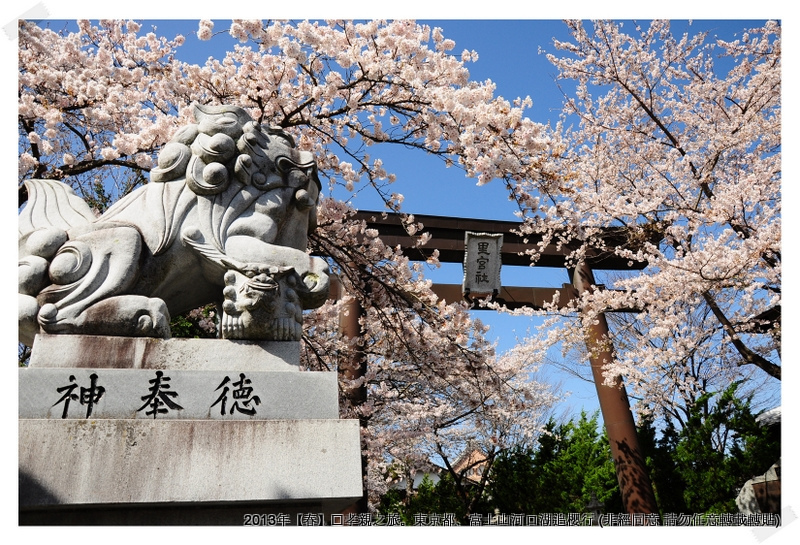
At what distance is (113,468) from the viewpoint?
249 cm

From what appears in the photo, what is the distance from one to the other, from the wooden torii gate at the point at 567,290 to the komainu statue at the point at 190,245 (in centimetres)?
Result: 593

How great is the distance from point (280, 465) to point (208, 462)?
0.33 m

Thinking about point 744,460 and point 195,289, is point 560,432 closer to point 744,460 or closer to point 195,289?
point 744,460

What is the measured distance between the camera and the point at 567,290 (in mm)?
10500

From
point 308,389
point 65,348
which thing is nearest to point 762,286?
point 308,389

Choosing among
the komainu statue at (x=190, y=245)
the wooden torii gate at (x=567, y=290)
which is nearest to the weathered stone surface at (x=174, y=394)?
the komainu statue at (x=190, y=245)

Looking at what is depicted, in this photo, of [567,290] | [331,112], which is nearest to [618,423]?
[567,290]

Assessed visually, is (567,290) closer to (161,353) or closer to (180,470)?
(161,353)

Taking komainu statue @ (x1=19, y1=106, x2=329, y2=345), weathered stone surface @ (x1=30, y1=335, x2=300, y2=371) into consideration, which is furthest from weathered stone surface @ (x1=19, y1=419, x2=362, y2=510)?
komainu statue @ (x1=19, y1=106, x2=329, y2=345)

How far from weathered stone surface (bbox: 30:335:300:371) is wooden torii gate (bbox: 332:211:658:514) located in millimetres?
6218

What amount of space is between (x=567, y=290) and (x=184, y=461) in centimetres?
898

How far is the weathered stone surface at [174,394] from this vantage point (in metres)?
2.63

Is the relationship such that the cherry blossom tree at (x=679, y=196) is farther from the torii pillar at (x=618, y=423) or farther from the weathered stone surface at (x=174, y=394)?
the weathered stone surface at (x=174, y=394)

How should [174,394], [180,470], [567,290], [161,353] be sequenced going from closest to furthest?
[180,470]
[174,394]
[161,353]
[567,290]
